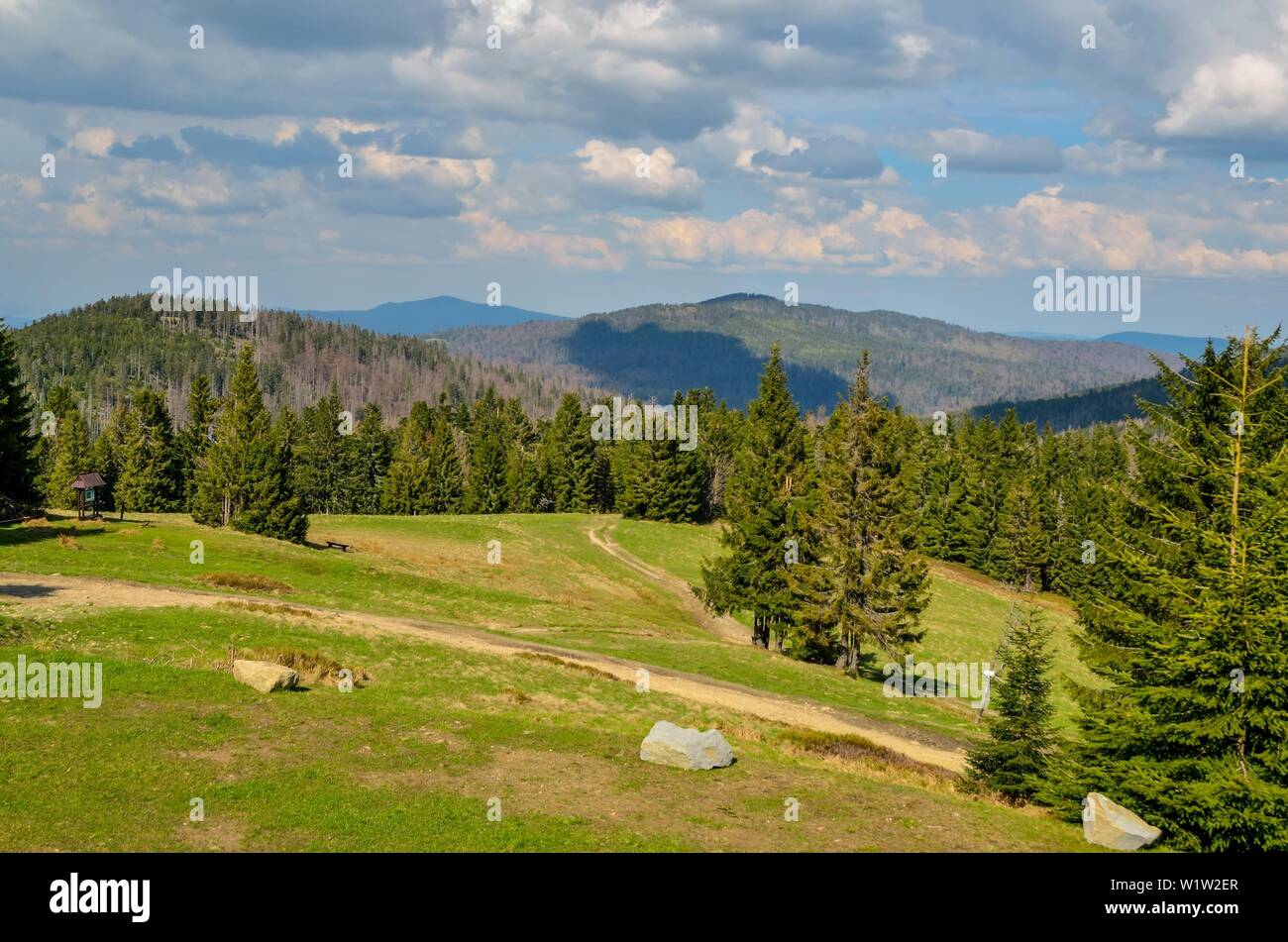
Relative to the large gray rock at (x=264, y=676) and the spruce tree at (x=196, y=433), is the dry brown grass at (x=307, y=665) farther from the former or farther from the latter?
the spruce tree at (x=196, y=433)

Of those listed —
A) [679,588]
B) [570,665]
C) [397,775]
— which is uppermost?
[397,775]

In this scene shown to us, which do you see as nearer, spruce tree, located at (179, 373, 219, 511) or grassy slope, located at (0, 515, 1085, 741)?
grassy slope, located at (0, 515, 1085, 741)

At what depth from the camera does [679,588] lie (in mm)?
74688

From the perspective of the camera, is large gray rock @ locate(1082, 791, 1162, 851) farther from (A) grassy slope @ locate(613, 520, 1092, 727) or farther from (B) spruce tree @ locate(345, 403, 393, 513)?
(B) spruce tree @ locate(345, 403, 393, 513)

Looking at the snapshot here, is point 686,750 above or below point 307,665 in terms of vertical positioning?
below

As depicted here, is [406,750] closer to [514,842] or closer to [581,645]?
[514,842]

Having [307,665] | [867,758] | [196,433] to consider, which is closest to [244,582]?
[307,665]

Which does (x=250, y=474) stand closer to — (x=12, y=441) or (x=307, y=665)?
(x=12, y=441)

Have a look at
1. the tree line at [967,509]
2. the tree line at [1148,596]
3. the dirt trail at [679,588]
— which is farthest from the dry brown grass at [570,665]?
the dirt trail at [679,588]

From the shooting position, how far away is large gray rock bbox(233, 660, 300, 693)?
94.0ft

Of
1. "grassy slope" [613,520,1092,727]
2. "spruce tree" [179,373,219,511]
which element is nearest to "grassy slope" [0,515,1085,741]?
"grassy slope" [613,520,1092,727]

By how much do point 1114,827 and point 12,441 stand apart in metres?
75.9

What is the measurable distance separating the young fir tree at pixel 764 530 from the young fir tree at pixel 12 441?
52.3 metres

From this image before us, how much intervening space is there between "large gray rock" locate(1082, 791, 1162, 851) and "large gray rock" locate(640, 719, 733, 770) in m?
9.37
